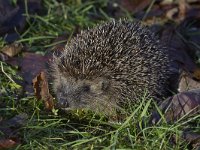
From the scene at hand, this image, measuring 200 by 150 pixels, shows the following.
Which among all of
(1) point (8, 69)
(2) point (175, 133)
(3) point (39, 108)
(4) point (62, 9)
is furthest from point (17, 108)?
(4) point (62, 9)

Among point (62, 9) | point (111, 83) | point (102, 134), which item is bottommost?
point (102, 134)

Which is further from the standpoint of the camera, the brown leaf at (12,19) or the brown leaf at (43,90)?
the brown leaf at (12,19)

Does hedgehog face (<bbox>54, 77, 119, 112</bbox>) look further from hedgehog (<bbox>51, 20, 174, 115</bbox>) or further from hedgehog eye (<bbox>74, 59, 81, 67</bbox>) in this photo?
hedgehog eye (<bbox>74, 59, 81, 67</bbox>)

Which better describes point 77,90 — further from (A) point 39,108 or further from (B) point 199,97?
(B) point 199,97

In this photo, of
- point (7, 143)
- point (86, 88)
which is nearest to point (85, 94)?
point (86, 88)

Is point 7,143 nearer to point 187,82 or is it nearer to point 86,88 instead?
point 86,88

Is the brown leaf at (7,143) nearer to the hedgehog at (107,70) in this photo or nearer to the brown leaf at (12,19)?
the hedgehog at (107,70)

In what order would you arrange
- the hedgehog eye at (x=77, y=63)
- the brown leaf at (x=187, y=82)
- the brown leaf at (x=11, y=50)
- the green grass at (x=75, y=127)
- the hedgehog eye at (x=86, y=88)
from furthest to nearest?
the brown leaf at (x=11, y=50) → the brown leaf at (x=187, y=82) → the hedgehog eye at (x=86, y=88) → the hedgehog eye at (x=77, y=63) → the green grass at (x=75, y=127)

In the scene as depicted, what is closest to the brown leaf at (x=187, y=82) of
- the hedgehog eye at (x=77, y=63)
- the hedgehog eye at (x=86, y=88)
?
the hedgehog eye at (x=86, y=88)
